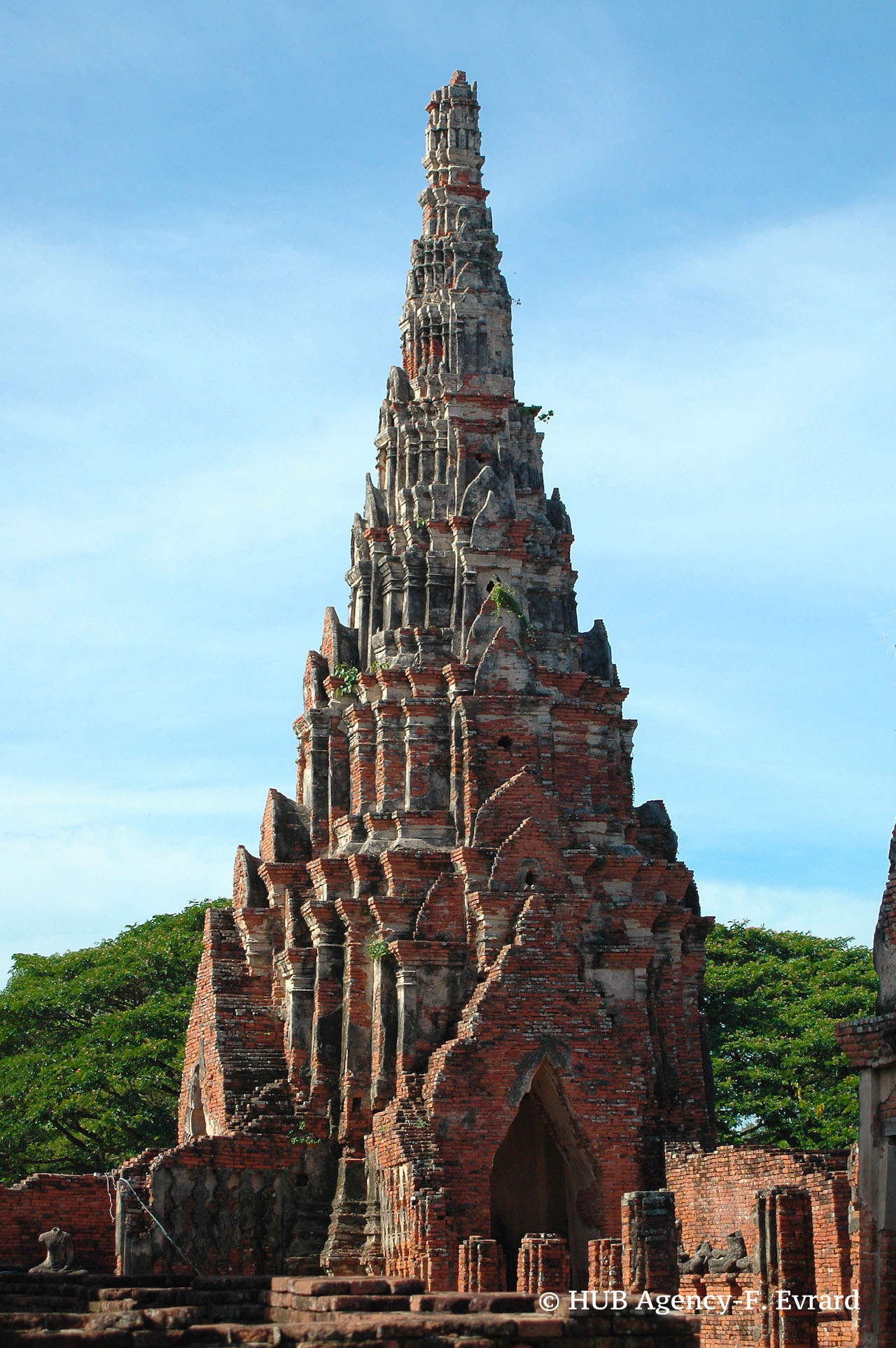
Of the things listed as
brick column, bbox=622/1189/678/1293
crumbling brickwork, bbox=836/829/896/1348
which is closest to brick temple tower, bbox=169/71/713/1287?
brick column, bbox=622/1189/678/1293

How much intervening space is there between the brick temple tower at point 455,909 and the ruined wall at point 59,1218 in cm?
213

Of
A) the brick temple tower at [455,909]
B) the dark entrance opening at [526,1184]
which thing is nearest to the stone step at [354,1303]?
the brick temple tower at [455,909]

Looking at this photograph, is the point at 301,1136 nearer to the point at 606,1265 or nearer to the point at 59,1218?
the point at 59,1218

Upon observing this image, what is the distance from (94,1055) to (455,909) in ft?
46.3

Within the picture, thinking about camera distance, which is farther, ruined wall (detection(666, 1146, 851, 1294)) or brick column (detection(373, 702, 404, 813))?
brick column (detection(373, 702, 404, 813))

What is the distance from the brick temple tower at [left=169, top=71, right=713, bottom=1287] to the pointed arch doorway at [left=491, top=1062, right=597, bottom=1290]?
1.4 inches

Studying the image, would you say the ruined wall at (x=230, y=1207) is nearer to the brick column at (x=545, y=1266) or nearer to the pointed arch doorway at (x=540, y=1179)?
the pointed arch doorway at (x=540, y=1179)

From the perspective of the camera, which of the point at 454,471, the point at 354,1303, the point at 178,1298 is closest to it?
the point at 354,1303

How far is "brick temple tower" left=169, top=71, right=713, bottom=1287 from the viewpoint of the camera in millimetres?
25500

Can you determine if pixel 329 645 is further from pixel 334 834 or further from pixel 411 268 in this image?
pixel 411 268

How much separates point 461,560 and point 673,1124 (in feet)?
32.4

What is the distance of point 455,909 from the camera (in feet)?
88.9

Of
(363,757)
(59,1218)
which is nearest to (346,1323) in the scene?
(59,1218)
